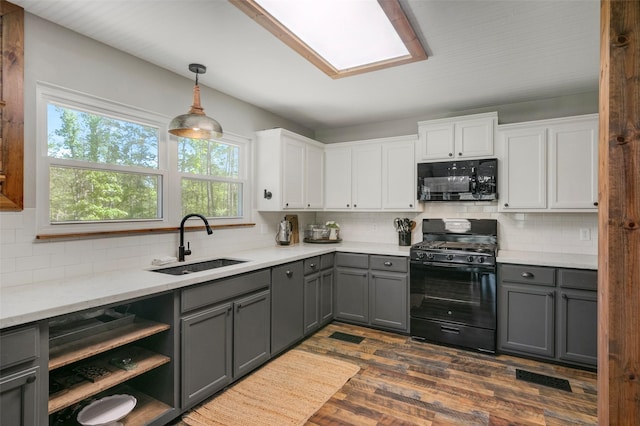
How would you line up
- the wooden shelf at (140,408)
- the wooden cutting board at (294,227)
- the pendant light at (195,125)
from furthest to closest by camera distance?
the wooden cutting board at (294,227) → the pendant light at (195,125) → the wooden shelf at (140,408)

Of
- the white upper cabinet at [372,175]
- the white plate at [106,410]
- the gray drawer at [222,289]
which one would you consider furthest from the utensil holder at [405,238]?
the white plate at [106,410]

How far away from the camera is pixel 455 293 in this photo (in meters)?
3.36

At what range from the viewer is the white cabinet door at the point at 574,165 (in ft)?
10.3

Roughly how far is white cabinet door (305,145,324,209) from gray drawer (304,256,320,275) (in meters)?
0.86

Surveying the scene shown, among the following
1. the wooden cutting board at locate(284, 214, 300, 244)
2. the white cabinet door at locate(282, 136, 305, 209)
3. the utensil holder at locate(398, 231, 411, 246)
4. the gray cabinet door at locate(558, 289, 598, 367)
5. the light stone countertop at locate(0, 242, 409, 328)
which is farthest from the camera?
the wooden cutting board at locate(284, 214, 300, 244)

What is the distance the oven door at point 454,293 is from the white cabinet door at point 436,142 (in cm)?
123

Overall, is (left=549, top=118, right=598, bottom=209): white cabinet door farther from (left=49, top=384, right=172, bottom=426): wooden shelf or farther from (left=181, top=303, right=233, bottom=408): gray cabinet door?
(left=49, top=384, right=172, bottom=426): wooden shelf

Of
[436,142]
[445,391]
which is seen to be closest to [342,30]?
[436,142]

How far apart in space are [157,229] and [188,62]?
4.50 feet

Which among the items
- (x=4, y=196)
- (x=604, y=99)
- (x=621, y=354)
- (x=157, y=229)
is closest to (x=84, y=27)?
(x=4, y=196)

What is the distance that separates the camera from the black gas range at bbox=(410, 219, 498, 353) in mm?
3213

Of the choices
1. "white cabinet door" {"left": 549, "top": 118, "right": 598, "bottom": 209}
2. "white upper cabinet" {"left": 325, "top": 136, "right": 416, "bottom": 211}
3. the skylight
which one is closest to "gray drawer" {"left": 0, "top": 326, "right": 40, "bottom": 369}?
the skylight

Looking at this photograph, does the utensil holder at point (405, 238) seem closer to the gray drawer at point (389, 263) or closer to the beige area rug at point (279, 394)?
the gray drawer at point (389, 263)

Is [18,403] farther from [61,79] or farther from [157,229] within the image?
[61,79]
